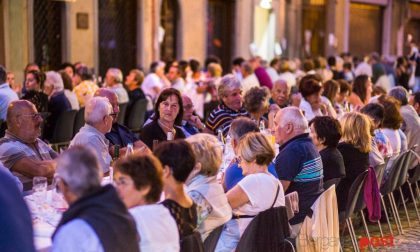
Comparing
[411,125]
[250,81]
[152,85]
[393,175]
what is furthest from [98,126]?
[250,81]

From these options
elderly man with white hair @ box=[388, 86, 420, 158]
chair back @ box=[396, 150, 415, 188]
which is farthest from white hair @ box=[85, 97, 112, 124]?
elderly man with white hair @ box=[388, 86, 420, 158]

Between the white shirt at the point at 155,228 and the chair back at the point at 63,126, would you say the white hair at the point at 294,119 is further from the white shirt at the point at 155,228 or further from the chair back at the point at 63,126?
the chair back at the point at 63,126

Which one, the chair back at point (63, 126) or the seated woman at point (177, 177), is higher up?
the seated woman at point (177, 177)

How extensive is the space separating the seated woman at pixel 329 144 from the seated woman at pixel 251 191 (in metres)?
1.21

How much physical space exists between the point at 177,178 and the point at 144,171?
44 cm

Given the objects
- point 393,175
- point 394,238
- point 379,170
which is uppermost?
point 379,170

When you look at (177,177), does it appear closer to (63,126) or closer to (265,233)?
(265,233)

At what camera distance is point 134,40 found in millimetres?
17359

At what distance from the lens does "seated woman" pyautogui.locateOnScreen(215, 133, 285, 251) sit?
4902 mm

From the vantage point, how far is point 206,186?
14.8 feet

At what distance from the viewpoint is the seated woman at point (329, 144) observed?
618 centimetres

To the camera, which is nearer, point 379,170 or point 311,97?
point 379,170

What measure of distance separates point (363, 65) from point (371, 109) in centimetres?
1129

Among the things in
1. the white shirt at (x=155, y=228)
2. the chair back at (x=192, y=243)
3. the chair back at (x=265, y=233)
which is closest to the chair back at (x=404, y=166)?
the chair back at (x=265, y=233)
